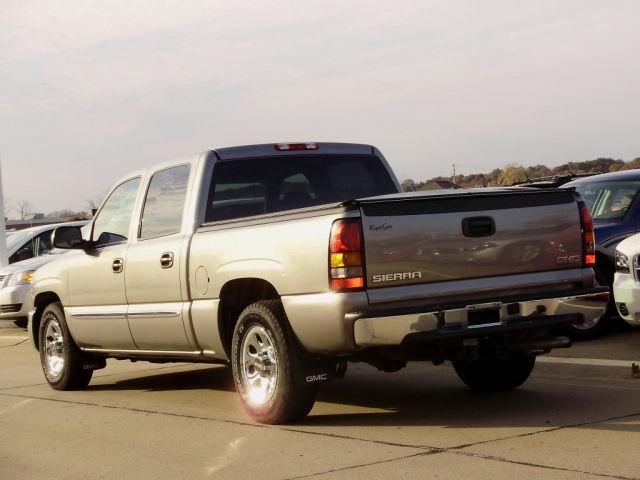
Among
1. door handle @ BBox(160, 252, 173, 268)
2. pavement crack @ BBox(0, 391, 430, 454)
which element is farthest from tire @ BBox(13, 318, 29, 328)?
door handle @ BBox(160, 252, 173, 268)

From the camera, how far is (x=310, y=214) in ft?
21.8

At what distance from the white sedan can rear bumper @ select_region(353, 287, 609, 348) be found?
2.57m

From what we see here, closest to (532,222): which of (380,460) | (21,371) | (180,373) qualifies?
(380,460)

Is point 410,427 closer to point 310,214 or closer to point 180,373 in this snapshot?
point 310,214

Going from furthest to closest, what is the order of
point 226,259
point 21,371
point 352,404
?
point 21,371 < point 352,404 < point 226,259

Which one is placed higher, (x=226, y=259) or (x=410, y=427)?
(x=226, y=259)

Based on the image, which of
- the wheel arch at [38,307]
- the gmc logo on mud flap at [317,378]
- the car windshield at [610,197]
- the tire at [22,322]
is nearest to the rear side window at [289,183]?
the gmc logo on mud flap at [317,378]

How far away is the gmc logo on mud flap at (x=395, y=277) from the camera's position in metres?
6.39

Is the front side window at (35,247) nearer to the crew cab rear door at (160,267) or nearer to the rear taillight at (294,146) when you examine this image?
the crew cab rear door at (160,267)

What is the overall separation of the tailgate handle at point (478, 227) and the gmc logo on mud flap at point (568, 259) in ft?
1.87

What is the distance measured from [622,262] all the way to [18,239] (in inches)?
541

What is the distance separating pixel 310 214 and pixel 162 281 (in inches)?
75.7

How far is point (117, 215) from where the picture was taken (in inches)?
364

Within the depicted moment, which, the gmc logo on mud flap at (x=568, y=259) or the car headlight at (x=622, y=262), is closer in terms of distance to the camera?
the gmc logo on mud flap at (x=568, y=259)
